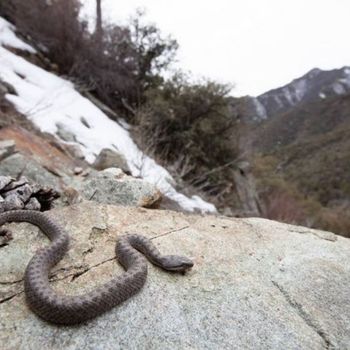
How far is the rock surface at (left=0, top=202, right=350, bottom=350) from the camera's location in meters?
3.16

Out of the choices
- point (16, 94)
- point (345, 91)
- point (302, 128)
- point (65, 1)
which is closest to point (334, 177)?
point (302, 128)

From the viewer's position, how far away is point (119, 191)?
5.60m

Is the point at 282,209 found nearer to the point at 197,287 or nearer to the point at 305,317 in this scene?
the point at 305,317

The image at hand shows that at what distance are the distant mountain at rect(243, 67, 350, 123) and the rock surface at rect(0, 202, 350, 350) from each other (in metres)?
51.3

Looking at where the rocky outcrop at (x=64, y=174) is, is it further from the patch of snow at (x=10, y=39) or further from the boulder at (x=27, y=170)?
the patch of snow at (x=10, y=39)

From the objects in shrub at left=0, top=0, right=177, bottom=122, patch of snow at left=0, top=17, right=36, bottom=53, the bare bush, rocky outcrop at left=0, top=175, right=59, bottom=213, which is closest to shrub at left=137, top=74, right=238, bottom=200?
shrub at left=0, top=0, right=177, bottom=122

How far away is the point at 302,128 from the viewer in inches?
2125

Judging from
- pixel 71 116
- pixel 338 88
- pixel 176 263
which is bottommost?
pixel 176 263

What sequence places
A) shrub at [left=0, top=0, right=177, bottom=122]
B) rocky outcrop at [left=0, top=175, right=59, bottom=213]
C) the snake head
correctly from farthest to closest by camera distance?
shrub at [left=0, top=0, right=177, bottom=122], rocky outcrop at [left=0, top=175, right=59, bottom=213], the snake head

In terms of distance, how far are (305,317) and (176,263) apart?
4.18 ft

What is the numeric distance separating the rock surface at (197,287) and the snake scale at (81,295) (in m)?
0.08

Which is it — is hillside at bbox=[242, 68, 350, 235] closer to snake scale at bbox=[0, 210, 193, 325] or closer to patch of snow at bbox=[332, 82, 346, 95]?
patch of snow at bbox=[332, 82, 346, 95]

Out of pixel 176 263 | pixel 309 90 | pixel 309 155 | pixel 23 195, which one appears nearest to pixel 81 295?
pixel 176 263

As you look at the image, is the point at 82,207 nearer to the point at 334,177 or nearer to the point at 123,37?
the point at 123,37
